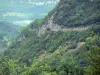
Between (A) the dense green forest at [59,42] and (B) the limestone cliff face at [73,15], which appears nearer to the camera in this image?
(A) the dense green forest at [59,42]

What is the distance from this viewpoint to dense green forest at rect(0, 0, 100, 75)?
76688 millimetres

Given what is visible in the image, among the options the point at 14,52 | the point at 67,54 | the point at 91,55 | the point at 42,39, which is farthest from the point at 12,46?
the point at 91,55

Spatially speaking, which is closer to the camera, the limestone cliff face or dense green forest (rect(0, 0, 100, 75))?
dense green forest (rect(0, 0, 100, 75))

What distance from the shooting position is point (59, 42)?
303ft

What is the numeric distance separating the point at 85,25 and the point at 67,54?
1431 centimetres

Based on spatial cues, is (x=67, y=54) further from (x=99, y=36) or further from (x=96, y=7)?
(x=96, y=7)

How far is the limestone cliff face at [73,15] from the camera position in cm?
9294

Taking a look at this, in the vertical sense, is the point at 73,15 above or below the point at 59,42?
above

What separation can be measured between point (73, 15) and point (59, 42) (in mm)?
11458

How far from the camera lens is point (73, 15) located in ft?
326

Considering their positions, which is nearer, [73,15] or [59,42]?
[59,42]

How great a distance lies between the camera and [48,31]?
10156cm

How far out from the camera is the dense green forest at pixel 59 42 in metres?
76.7

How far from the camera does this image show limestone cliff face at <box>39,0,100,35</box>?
92.9m
